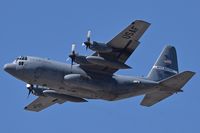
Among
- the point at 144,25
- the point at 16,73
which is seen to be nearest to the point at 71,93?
the point at 16,73

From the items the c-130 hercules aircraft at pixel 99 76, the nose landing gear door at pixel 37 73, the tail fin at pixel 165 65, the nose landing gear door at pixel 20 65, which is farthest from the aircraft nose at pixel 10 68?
the tail fin at pixel 165 65

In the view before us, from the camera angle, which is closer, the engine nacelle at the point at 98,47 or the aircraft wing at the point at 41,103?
the engine nacelle at the point at 98,47

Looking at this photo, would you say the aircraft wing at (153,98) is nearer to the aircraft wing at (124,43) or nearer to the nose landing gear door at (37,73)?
the aircraft wing at (124,43)

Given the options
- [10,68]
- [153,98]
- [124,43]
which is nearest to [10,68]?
[10,68]

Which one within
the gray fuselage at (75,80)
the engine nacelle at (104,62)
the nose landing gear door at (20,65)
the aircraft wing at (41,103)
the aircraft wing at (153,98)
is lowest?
the aircraft wing at (41,103)

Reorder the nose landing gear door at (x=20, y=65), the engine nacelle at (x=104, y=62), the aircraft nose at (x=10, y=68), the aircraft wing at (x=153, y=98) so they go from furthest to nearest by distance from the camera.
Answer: the aircraft wing at (x=153, y=98) → the aircraft nose at (x=10, y=68) → the nose landing gear door at (x=20, y=65) → the engine nacelle at (x=104, y=62)

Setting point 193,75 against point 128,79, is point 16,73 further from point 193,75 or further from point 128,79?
point 193,75

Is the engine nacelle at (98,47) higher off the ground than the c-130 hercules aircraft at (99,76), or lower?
higher

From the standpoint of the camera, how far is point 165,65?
4744cm

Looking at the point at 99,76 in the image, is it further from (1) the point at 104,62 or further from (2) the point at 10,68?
(2) the point at 10,68

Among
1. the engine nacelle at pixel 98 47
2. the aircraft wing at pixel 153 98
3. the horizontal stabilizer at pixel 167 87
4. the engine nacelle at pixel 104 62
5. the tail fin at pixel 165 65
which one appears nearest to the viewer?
the engine nacelle at pixel 98 47

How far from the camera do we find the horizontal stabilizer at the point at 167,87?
43.2m

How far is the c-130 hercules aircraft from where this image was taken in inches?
1655

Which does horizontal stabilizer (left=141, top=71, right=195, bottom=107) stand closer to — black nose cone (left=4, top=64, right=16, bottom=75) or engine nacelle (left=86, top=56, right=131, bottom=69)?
engine nacelle (left=86, top=56, right=131, bottom=69)
